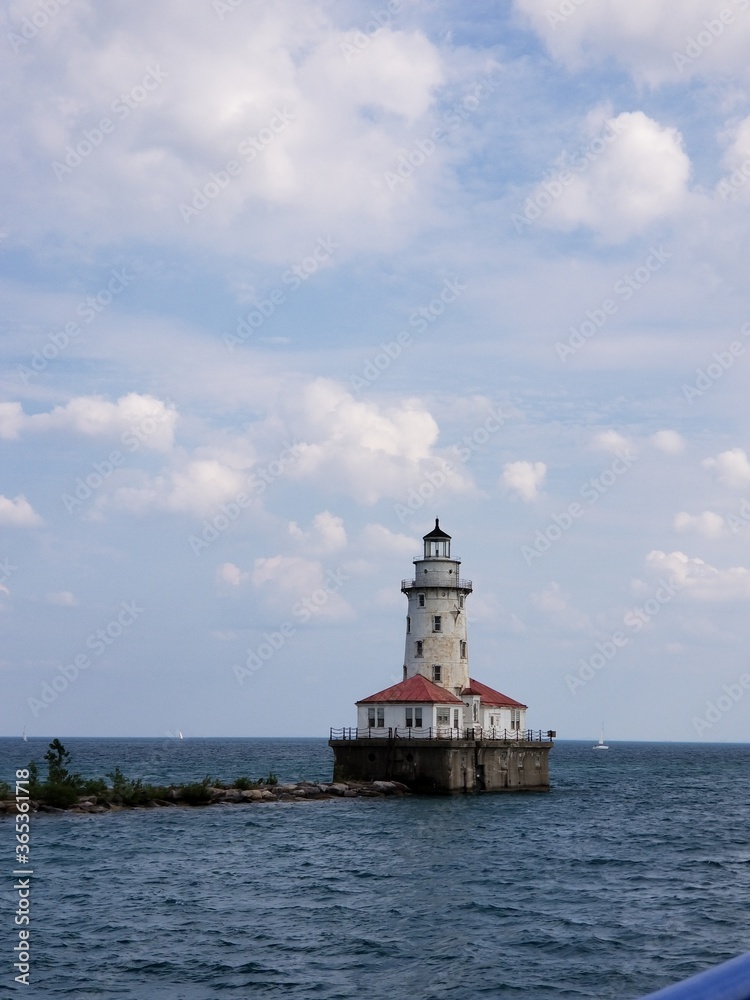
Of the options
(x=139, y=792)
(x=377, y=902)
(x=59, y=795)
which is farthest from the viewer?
(x=139, y=792)

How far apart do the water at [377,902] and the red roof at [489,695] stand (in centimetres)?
1152

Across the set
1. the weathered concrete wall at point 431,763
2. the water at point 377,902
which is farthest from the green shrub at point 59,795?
the weathered concrete wall at point 431,763

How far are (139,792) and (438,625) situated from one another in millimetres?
20665

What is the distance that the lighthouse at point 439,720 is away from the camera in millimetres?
63312

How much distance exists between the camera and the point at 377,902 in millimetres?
33062

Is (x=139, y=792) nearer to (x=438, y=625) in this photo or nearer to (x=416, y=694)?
(x=416, y=694)

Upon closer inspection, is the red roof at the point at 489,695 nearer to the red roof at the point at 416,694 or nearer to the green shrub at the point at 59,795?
the red roof at the point at 416,694

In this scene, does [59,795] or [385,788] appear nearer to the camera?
[59,795]

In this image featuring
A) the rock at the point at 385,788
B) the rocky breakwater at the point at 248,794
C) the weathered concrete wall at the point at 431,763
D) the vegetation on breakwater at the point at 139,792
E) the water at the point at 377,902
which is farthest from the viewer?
the weathered concrete wall at the point at 431,763

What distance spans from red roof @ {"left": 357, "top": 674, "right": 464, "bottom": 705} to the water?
23.0 feet

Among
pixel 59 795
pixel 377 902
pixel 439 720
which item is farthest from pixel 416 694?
pixel 377 902

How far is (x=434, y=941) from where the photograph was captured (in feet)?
91.0

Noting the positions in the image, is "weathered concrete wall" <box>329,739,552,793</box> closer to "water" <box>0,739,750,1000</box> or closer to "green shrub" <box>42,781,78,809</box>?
"water" <box>0,739,750,1000</box>

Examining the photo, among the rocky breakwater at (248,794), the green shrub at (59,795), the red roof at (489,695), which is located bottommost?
the rocky breakwater at (248,794)
